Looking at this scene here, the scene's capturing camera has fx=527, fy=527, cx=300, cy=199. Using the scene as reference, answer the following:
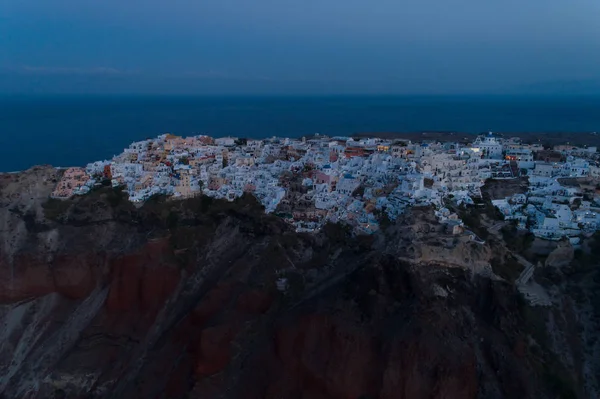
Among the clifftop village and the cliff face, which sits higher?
the clifftop village

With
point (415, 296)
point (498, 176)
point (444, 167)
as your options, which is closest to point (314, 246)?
point (415, 296)

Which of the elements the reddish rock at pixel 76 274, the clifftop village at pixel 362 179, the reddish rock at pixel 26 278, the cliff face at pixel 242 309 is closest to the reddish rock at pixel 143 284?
the cliff face at pixel 242 309

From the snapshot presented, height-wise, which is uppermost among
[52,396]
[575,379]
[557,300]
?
[557,300]

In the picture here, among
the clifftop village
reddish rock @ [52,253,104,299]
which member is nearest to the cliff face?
reddish rock @ [52,253,104,299]

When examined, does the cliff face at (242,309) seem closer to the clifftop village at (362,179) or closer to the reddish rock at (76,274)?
the reddish rock at (76,274)

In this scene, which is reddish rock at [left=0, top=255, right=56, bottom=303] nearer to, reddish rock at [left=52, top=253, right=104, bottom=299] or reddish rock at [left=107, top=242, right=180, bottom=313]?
reddish rock at [left=52, top=253, right=104, bottom=299]

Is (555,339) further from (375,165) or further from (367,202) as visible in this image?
(375,165)

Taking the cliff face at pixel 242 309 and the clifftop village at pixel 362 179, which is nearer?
the cliff face at pixel 242 309
